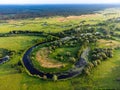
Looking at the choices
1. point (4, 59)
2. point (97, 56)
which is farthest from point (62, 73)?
point (4, 59)

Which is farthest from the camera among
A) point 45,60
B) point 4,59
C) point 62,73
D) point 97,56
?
point 4,59

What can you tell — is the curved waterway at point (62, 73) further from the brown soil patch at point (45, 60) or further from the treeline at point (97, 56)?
the brown soil patch at point (45, 60)

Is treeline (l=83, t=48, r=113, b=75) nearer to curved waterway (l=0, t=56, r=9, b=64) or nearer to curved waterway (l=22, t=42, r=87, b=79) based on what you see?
curved waterway (l=22, t=42, r=87, b=79)

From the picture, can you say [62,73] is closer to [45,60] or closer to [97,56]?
[45,60]

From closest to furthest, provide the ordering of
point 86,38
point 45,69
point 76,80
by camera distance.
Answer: point 76,80 → point 45,69 → point 86,38

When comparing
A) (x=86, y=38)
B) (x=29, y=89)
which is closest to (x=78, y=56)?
(x=86, y=38)

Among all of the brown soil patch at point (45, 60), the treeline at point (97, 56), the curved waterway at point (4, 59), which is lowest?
the curved waterway at point (4, 59)

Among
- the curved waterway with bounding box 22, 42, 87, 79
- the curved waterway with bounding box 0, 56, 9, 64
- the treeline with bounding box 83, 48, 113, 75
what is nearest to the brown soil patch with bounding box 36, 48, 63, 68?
the curved waterway with bounding box 22, 42, 87, 79

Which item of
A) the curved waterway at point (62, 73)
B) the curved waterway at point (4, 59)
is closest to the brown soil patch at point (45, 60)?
the curved waterway at point (62, 73)

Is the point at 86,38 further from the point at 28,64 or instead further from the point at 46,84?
the point at 46,84
